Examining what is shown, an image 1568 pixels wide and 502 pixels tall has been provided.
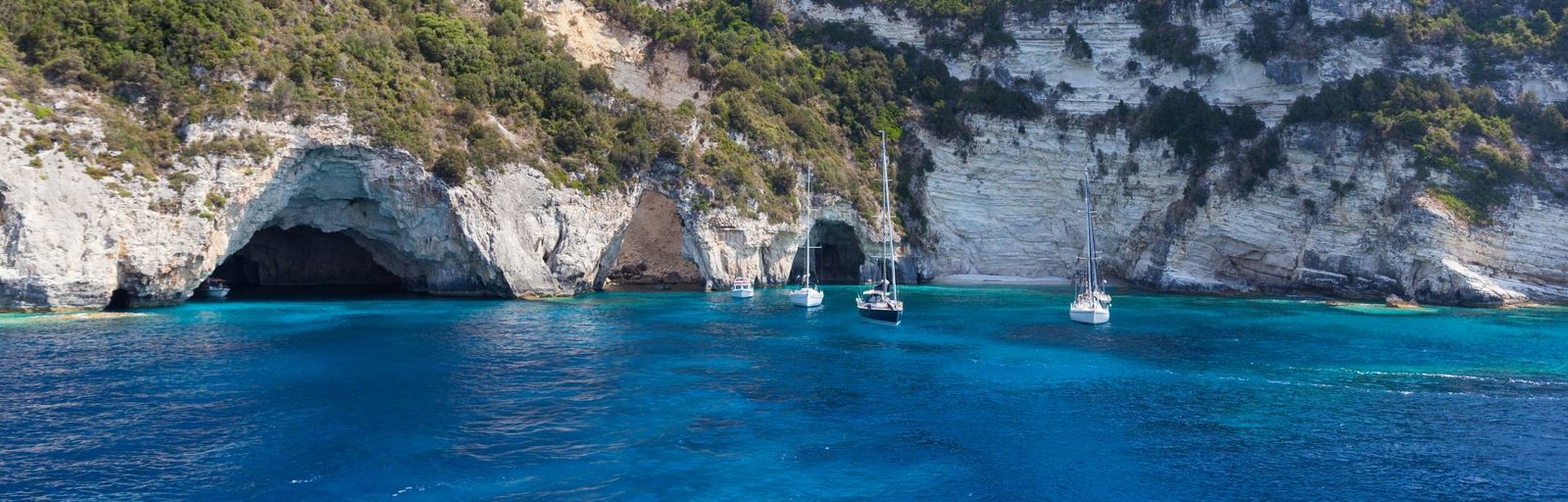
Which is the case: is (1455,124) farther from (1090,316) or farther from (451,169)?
(451,169)

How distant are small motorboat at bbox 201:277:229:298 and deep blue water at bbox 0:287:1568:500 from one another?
12499 mm

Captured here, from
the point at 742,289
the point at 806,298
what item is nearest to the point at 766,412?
the point at 806,298

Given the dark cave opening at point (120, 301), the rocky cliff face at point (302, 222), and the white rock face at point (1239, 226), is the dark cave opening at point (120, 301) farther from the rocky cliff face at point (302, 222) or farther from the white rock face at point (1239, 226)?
the white rock face at point (1239, 226)

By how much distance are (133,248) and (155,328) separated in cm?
702

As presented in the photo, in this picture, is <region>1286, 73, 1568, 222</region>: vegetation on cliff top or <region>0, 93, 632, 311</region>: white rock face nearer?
<region>0, 93, 632, 311</region>: white rock face

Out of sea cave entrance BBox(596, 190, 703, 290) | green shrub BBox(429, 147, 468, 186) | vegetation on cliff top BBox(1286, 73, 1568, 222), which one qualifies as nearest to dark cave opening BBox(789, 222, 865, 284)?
sea cave entrance BBox(596, 190, 703, 290)

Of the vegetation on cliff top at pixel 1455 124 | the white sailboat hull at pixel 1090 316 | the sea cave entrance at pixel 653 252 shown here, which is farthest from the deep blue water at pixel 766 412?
the sea cave entrance at pixel 653 252

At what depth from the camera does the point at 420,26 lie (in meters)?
57.9

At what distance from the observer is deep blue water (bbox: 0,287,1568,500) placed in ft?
56.7

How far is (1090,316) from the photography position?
4234cm

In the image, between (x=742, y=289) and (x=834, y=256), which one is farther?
(x=834, y=256)

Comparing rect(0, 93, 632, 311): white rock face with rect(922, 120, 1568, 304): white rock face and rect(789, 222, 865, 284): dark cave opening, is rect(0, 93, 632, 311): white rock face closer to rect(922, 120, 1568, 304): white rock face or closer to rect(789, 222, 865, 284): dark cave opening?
rect(789, 222, 865, 284): dark cave opening

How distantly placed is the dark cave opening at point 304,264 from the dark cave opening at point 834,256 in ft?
94.2

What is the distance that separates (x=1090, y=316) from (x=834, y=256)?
116 feet
